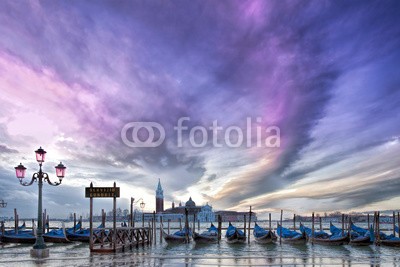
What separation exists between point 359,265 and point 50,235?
27950mm

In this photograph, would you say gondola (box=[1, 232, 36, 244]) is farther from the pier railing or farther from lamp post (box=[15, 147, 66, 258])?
lamp post (box=[15, 147, 66, 258])

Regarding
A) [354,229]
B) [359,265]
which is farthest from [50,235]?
[354,229]

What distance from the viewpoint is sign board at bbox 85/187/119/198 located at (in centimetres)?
2183

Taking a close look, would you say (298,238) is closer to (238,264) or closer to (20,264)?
(238,264)

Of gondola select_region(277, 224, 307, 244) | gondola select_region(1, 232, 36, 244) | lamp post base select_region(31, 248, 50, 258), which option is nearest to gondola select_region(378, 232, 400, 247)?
gondola select_region(277, 224, 307, 244)

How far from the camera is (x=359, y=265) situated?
58.4 ft

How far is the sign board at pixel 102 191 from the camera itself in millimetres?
21828

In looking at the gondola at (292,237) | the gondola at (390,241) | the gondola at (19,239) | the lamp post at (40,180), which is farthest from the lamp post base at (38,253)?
the gondola at (390,241)

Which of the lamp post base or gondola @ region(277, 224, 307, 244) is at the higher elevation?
the lamp post base

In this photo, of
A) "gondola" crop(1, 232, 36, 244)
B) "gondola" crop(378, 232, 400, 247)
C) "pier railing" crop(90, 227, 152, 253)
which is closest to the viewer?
"pier railing" crop(90, 227, 152, 253)

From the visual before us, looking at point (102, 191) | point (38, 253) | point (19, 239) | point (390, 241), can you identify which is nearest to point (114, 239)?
point (102, 191)

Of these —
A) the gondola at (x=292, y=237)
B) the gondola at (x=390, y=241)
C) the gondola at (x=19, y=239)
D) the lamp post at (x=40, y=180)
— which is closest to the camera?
the lamp post at (x=40, y=180)

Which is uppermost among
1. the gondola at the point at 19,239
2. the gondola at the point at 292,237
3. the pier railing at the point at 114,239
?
the pier railing at the point at 114,239

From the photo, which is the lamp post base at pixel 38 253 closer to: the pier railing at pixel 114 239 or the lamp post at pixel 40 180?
the lamp post at pixel 40 180
